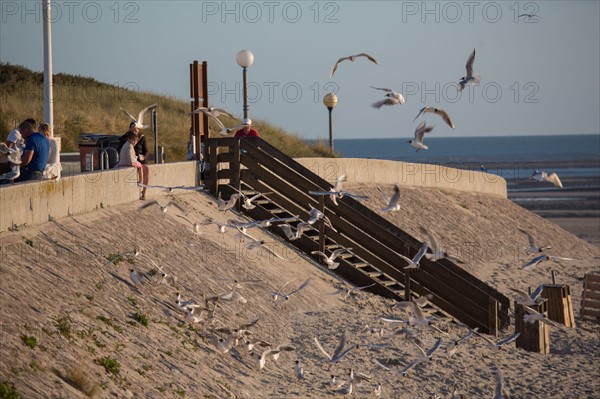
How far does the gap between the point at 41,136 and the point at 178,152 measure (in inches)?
731

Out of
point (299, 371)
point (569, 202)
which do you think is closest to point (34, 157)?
point (299, 371)

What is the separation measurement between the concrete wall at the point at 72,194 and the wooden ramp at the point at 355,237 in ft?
4.76

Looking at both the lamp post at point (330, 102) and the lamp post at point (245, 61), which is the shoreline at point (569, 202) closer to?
the lamp post at point (330, 102)

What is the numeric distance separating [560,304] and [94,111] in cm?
2116

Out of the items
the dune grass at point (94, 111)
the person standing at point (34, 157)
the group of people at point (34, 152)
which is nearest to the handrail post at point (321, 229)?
the group of people at point (34, 152)

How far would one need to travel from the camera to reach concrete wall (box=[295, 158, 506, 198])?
28.8m

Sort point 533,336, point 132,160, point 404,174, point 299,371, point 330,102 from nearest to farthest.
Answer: point 299,371 → point 533,336 → point 132,160 → point 404,174 → point 330,102

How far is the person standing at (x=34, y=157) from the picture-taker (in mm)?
16953

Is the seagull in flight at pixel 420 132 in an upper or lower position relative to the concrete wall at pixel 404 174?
upper

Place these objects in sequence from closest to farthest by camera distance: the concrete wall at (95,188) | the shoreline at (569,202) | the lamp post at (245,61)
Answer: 1. the concrete wall at (95,188)
2. the lamp post at (245,61)
3. the shoreline at (569,202)

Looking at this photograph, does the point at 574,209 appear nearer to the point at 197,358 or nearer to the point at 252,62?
the point at 252,62

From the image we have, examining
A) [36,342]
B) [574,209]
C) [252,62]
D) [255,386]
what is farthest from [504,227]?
[574,209]

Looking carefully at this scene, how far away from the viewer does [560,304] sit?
21.4m

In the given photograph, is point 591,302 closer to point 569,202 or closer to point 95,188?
point 95,188
